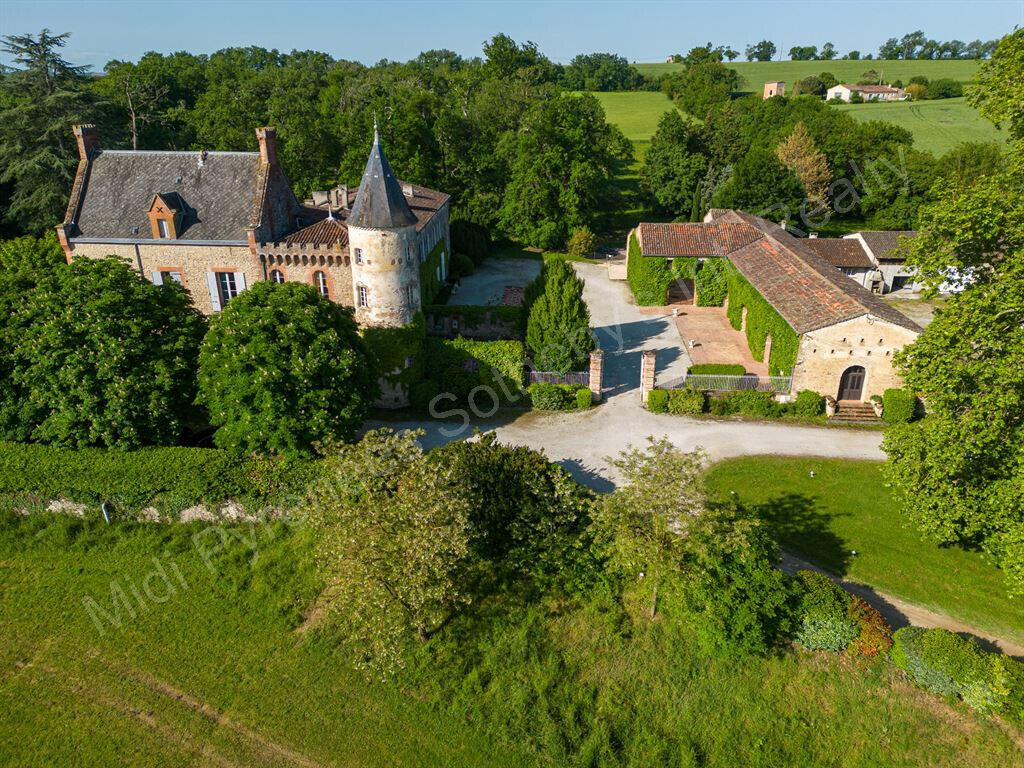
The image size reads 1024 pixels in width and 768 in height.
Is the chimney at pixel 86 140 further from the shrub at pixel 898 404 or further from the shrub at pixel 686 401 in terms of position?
the shrub at pixel 898 404

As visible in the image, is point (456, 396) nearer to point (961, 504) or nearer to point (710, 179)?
point (961, 504)

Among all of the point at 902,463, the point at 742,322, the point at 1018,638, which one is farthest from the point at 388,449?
the point at 742,322

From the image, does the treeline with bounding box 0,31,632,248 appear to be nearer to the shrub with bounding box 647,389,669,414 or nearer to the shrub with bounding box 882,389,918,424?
the shrub with bounding box 647,389,669,414

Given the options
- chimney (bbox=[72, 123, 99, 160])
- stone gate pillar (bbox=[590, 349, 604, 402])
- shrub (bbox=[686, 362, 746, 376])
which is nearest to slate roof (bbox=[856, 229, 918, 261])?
shrub (bbox=[686, 362, 746, 376])

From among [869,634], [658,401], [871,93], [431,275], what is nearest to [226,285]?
[431,275]

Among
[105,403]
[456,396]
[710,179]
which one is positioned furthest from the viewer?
[710,179]

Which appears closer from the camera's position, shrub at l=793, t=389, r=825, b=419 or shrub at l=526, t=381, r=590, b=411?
shrub at l=793, t=389, r=825, b=419
